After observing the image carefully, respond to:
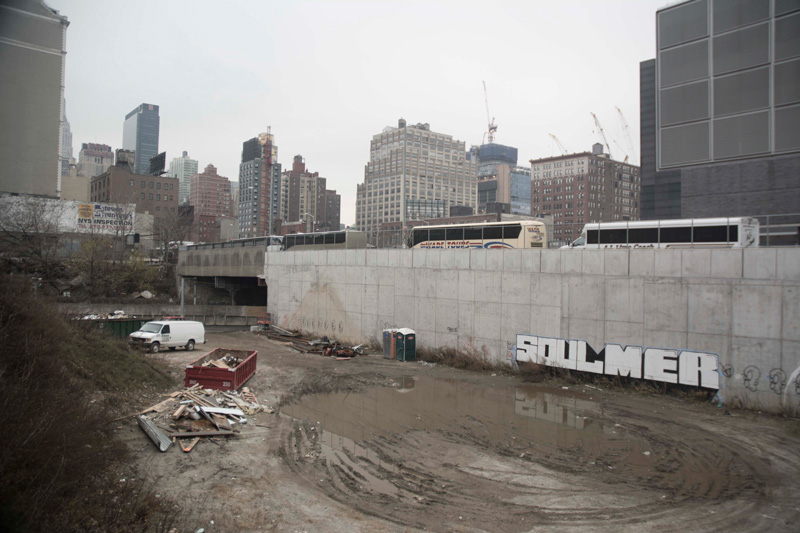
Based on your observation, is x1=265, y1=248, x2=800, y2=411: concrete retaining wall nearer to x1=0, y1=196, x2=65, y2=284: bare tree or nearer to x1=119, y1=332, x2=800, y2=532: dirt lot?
x1=119, y1=332, x2=800, y2=532: dirt lot

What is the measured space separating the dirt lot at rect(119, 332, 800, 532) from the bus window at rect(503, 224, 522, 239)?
1216 cm

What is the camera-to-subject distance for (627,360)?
20312 millimetres

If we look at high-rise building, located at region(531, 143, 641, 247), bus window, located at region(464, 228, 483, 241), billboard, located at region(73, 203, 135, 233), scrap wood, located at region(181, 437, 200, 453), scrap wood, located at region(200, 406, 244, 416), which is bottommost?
scrap wood, located at region(181, 437, 200, 453)

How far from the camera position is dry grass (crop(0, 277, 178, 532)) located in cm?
664

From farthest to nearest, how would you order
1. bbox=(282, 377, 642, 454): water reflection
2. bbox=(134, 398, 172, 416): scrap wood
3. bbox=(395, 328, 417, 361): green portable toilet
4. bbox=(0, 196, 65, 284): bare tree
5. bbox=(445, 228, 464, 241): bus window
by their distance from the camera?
bbox=(0, 196, 65, 284): bare tree, bbox=(445, 228, 464, 241): bus window, bbox=(395, 328, 417, 361): green portable toilet, bbox=(282, 377, 642, 454): water reflection, bbox=(134, 398, 172, 416): scrap wood

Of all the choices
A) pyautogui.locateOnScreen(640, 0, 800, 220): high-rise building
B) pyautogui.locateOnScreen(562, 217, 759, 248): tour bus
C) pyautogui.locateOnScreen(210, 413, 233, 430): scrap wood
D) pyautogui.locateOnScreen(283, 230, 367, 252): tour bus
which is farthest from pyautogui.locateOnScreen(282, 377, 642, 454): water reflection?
pyautogui.locateOnScreen(283, 230, 367, 252): tour bus

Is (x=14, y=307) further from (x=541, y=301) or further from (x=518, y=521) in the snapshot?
(x=541, y=301)

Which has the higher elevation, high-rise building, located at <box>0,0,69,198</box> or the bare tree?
high-rise building, located at <box>0,0,69,198</box>

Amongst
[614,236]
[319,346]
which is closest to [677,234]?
[614,236]

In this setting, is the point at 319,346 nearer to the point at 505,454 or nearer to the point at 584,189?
the point at 505,454

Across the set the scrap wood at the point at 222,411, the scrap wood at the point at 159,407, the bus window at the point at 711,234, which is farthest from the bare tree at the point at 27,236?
the bus window at the point at 711,234

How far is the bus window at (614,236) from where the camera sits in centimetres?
2575

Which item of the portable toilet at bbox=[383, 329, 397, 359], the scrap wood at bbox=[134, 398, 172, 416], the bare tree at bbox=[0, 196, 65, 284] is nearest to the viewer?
the scrap wood at bbox=[134, 398, 172, 416]

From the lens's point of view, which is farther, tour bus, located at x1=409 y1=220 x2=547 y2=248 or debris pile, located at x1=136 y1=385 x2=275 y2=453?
tour bus, located at x1=409 y1=220 x2=547 y2=248
